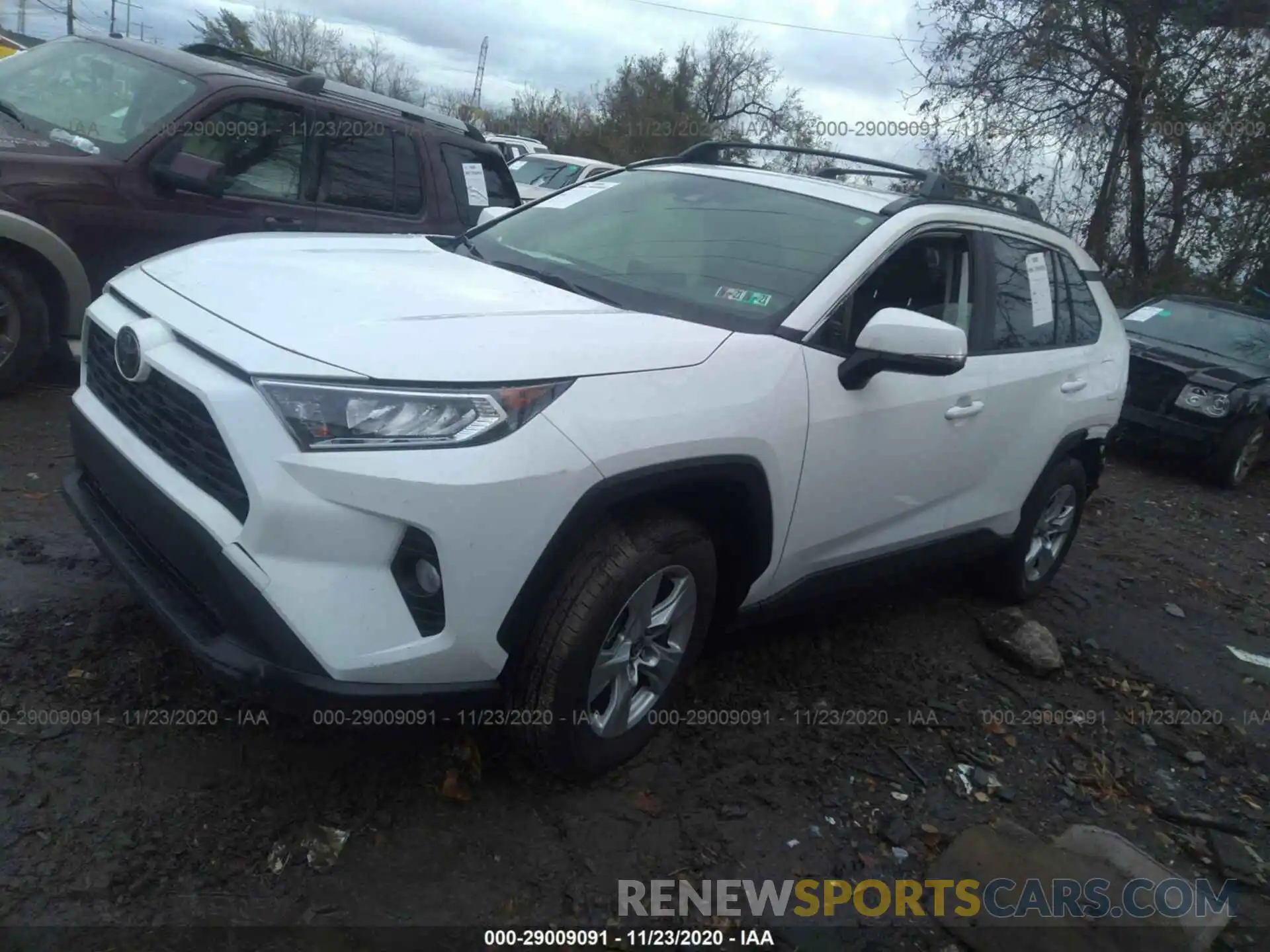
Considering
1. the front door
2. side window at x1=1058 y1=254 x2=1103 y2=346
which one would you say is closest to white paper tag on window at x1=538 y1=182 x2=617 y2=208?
the front door

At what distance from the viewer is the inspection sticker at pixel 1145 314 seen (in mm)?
9852

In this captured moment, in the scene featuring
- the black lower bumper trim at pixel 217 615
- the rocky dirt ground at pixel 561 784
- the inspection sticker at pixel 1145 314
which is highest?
the inspection sticker at pixel 1145 314

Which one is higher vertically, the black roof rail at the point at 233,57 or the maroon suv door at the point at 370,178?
the black roof rail at the point at 233,57

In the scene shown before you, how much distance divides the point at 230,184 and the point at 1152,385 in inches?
288

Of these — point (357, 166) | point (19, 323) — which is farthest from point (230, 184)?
point (19, 323)

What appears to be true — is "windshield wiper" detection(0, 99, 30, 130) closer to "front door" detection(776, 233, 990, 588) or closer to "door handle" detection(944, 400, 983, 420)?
"front door" detection(776, 233, 990, 588)

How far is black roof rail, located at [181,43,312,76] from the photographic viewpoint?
6.46 metres

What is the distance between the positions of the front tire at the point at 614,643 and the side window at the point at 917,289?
0.87m

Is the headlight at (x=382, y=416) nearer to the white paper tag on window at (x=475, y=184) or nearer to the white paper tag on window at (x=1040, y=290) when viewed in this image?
the white paper tag on window at (x=1040, y=290)

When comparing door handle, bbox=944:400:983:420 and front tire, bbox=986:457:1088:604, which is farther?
front tire, bbox=986:457:1088:604

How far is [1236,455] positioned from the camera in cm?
846

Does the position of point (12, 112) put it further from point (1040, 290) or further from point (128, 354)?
point (1040, 290)

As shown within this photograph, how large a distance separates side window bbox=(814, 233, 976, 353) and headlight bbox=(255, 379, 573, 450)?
1.25 metres

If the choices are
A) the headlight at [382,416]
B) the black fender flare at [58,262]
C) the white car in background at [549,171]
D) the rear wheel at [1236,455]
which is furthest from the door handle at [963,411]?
the white car in background at [549,171]
